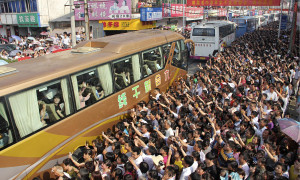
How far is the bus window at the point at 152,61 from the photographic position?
814cm

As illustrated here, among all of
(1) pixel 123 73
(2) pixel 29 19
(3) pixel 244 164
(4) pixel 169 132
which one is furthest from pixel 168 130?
(2) pixel 29 19

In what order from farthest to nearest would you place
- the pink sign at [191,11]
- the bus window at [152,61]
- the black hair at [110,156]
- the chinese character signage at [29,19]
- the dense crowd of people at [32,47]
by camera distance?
the pink sign at [191,11]
the chinese character signage at [29,19]
the dense crowd of people at [32,47]
the bus window at [152,61]
the black hair at [110,156]

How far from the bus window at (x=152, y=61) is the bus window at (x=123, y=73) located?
0.79 meters

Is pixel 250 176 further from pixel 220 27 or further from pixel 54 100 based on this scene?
pixel 220 27

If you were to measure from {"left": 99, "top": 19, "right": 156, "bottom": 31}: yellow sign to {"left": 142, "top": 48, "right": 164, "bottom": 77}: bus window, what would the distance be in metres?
13.2

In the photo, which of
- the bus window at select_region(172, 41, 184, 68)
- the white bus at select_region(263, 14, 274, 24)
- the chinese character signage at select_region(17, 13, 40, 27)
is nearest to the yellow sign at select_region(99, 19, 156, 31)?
the chinese character signage at select_region(17, 13, 40, 27)

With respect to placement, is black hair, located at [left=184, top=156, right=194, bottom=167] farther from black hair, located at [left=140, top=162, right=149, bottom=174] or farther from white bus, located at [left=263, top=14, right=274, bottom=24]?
white bus, located at [left=263, top=14, right=274, bottom=24]

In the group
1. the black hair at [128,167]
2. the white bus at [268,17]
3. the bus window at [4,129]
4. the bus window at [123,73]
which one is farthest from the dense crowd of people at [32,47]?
the white bus at [268,17]

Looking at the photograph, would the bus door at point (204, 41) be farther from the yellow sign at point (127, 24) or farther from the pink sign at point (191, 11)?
the pink sign at point (191, 11)

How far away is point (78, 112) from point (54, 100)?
0.66 metres

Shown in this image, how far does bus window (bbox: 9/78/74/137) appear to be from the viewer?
4459 millimetres

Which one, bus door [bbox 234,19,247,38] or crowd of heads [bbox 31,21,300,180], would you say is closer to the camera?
crowd of heads [bbox 31,21,300,180]

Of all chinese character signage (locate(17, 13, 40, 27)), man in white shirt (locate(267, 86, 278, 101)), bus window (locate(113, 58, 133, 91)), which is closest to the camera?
bus window (locate(113, 58, 133, 91))

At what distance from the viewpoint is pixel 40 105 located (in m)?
4.91
